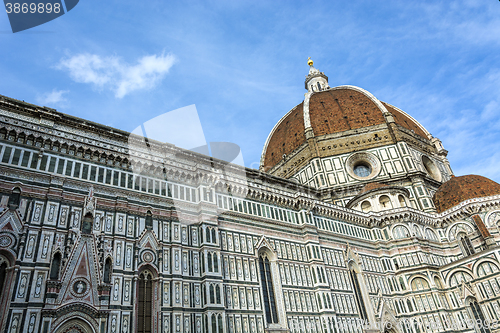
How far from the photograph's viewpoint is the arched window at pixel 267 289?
2530 centimetres

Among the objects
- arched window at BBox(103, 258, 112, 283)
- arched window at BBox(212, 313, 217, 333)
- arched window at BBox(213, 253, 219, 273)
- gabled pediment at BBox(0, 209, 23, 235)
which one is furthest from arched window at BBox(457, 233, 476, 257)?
gabled pediment at BBox(0, 209, 23, 235)

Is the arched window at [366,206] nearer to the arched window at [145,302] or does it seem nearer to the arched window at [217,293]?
the arched window at [217,293]

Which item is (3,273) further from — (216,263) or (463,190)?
(463,190)

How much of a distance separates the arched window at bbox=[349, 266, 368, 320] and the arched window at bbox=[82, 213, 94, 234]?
2182 centimetres

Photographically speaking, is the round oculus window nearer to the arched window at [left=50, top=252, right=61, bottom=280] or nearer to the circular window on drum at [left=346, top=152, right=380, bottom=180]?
the circular window on drum at [left=346, top=152, right=380, bottom=180]

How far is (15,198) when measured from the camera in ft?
63.8

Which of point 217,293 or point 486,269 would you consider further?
point 486,269

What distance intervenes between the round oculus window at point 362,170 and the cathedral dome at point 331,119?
4.89m

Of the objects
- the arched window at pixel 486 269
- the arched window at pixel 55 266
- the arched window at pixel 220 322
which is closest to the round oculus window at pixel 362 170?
the arched window at pixel 486 269

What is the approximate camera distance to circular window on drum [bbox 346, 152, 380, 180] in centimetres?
4732

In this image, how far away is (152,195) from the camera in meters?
24.2

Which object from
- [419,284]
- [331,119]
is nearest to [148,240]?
[419,284]

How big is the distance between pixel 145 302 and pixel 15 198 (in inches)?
349

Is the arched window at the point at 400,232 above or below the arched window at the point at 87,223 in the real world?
above
